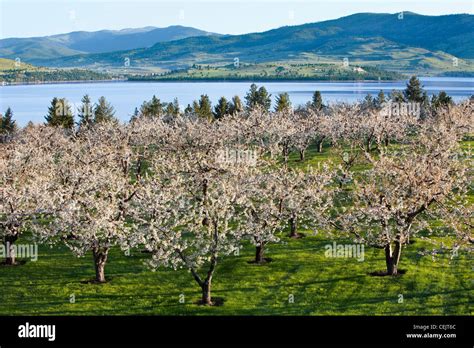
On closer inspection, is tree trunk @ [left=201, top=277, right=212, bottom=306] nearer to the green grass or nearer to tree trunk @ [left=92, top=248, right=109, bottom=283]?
the green grass

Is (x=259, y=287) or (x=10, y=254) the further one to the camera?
(x=10, y=254)

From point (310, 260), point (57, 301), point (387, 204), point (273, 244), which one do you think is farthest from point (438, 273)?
point (57, 301)

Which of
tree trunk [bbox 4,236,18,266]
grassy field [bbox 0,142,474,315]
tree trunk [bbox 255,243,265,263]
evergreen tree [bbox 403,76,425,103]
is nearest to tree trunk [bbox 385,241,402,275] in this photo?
grassy field [bbox 0,142,474,315]

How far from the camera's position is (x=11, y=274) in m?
45.2

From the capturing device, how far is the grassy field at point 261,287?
3641cm

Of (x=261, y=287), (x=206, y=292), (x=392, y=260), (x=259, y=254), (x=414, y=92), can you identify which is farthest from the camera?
(x=414, y=92)

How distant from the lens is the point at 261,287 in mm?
40688

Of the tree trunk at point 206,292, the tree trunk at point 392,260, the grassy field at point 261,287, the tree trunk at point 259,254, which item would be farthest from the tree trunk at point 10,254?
the tree trunk at point 392,260

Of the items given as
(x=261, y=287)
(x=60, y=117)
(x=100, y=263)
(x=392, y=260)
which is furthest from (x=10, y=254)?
(x=60, y=117)

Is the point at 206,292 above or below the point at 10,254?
above

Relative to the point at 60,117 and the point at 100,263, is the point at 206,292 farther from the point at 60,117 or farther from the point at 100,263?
the point at 60,117

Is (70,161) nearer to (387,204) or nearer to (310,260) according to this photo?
(310,260)

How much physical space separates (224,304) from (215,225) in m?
5.78

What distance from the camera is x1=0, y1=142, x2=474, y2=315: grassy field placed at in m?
36.4
